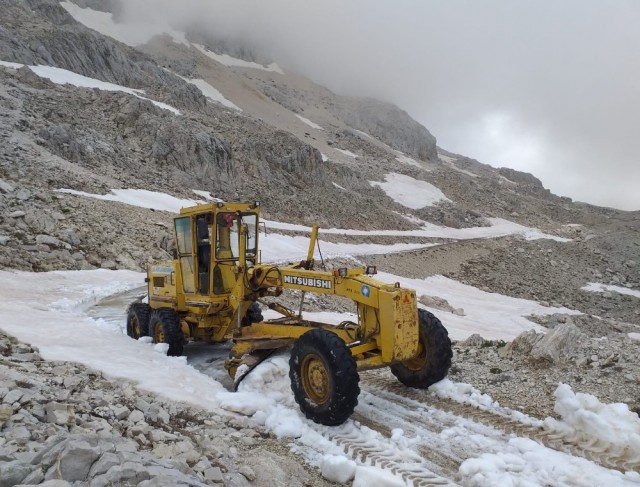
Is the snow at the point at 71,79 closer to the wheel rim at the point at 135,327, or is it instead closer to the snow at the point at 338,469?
the wheel rim at the point at 135,327

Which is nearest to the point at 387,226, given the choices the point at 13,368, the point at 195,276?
the point at 195,276

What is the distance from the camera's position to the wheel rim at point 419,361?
710cm

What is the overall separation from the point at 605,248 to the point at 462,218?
14.6 meters

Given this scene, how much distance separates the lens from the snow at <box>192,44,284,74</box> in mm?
93500

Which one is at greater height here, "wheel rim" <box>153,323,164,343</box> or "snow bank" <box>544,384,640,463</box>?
"snow bank" <box>544,384,640,463</box>

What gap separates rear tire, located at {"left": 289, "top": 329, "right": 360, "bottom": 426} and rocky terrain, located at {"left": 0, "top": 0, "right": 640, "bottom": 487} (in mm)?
571

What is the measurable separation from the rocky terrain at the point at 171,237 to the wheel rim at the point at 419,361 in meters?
0.48

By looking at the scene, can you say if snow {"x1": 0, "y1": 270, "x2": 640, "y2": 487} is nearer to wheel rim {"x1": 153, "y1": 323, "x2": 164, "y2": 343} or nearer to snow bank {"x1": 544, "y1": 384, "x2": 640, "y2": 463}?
snow bank {"x1": 544, "y1": 384, "x2": 640, "y2": 463}

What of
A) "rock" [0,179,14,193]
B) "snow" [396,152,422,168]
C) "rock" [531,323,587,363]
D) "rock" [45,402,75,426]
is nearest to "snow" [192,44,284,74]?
"snow" [396,152,422,168]

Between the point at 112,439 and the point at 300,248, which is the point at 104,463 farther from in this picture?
the point at 300,248

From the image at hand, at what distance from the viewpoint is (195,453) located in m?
4.61

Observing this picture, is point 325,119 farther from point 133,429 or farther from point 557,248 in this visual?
point 133,429

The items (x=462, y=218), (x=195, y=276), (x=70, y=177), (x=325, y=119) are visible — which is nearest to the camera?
(x=195, y=276)

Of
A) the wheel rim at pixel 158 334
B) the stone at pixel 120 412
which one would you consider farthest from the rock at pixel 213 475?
the wheel rim at pixel 158 334
